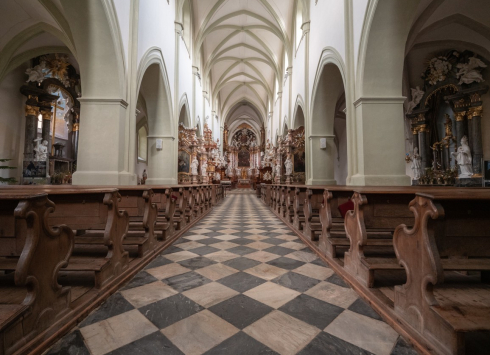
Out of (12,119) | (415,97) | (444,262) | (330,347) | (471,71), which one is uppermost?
(471,71)

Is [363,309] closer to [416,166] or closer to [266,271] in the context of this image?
[266,271]

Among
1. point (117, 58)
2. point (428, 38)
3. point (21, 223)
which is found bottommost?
point (21, 223)

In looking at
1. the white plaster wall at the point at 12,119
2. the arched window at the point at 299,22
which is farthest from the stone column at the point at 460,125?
the white plaster wall at the point at 12,119

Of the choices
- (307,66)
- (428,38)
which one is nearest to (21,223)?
(307,66)

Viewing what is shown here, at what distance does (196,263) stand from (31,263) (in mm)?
1586

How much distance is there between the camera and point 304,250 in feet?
10.4

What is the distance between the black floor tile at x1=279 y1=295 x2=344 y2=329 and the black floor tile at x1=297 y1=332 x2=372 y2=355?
11 cm

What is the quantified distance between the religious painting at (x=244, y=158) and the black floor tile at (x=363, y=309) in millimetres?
30469

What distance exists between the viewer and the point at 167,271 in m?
2.43

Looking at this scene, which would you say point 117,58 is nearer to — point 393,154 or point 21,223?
point 21,223

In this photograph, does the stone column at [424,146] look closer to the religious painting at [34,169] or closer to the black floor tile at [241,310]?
the black floor tile at [241,310]

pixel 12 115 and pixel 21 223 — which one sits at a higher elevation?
pixel 12 115

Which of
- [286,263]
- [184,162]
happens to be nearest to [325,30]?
[286,263]

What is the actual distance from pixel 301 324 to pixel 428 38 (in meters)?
9.96
